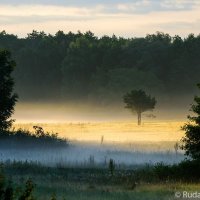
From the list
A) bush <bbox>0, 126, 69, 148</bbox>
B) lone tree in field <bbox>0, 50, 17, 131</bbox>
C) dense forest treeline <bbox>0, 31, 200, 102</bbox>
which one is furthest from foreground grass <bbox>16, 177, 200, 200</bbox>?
dense forest treeline <bbox>0, 31, 200, 102</bbox>

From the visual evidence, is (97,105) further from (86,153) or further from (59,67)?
(86,153)

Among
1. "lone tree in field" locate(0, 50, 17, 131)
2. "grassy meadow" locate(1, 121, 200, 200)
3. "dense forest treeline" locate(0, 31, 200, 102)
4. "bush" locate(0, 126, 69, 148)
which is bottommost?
"grassy meadow" locate(1, 121, 200, 200)

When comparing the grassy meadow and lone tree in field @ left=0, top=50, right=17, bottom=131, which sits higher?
lone tree in field @ left=0, top=50, right=17, bottom=131

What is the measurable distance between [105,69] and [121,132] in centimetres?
7986

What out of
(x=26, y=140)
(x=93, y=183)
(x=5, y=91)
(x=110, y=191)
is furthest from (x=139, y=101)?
(x=110, y=191)

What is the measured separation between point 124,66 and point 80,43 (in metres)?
15.8

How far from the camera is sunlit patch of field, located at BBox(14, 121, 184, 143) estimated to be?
184 ft

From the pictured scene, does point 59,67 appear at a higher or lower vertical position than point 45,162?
higher

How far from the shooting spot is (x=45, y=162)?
127ft

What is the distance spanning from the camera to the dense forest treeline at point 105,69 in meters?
135

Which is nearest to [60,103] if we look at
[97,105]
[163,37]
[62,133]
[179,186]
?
[97,105]

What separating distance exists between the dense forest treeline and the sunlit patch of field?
59.7 metres

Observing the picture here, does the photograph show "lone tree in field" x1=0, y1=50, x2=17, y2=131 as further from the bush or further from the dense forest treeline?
the dense forest treeline

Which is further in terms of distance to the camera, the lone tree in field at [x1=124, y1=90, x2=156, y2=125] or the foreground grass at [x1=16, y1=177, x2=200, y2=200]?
the lone tree in field at [x1=124, y1=90, x2=156, y2=125]
